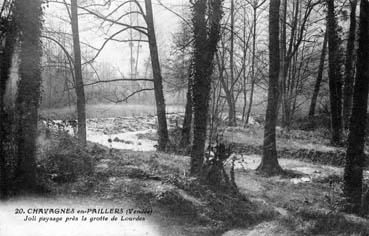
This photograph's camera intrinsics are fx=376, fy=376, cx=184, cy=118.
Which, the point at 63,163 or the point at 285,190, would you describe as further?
the point at 285,190

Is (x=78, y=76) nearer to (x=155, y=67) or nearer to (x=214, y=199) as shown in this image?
(x=155, y=67)

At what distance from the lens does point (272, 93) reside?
11.8 metres

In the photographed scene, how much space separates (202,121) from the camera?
30.3 feet

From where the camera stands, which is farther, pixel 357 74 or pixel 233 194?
pixel 233 194

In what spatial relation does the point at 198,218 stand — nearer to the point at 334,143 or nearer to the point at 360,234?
the point at 360,234

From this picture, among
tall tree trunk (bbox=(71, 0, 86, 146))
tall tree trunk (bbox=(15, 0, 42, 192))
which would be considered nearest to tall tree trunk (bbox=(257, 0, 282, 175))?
tall tree trunk (bbox=(71, 0, 86, 146))

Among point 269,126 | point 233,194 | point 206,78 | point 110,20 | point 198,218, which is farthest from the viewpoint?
point 110,20

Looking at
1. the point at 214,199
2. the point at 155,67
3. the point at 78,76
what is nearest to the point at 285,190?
the point at 214,199

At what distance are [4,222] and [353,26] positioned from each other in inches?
642

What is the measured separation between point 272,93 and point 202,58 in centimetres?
368

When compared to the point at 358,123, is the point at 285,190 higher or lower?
lower

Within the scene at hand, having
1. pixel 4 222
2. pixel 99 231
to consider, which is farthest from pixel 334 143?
pixel 4 222

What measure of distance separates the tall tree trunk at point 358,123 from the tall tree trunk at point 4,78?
7.05 metres

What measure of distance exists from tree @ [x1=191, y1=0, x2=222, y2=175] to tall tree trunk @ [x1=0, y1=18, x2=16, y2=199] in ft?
13.4
